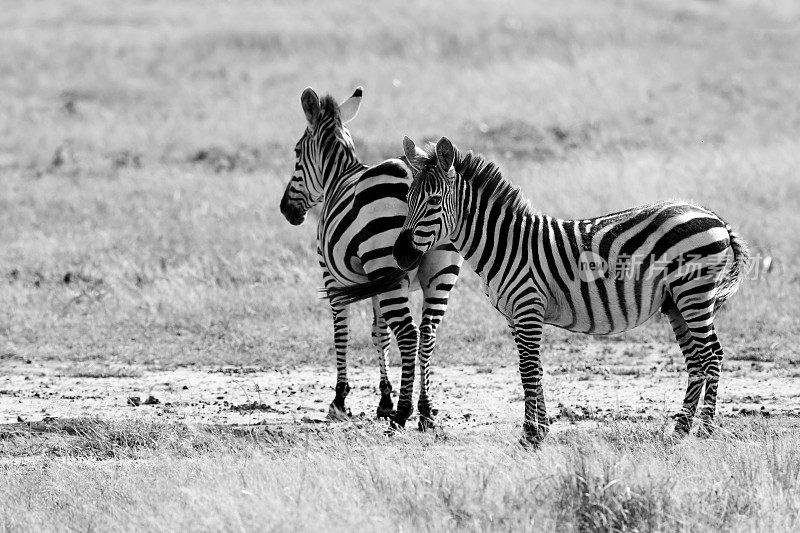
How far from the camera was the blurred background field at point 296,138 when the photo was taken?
12.0 metres

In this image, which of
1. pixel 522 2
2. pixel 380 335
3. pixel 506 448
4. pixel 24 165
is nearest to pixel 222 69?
pixel 24 165

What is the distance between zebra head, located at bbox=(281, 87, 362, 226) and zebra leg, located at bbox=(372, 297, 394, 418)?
120cm

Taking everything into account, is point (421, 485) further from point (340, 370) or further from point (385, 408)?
point (340, 370)

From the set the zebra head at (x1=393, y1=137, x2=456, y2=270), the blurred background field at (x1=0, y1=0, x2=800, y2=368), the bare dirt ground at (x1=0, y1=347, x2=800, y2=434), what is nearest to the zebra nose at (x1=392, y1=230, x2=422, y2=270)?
the zebra head at (x1=393, y1=137, x2=456, y2=270)

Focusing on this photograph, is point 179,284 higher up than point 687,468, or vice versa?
point 179,284

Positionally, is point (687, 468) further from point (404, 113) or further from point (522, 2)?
point (522, 2)

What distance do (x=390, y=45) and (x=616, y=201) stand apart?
1428 cm

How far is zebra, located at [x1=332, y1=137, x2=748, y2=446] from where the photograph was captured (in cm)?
770

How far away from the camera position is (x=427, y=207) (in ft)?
25.2

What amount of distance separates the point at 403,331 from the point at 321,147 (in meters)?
2.02

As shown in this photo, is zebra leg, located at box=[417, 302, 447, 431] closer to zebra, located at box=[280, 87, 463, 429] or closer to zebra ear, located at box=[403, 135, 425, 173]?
zebra, located at box=[280, 87, 463, 429]

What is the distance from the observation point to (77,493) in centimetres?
674

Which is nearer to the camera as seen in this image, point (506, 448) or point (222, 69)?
point (506, 448)

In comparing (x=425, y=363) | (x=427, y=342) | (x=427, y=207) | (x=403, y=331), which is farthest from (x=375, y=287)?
(x=427, y=207)
